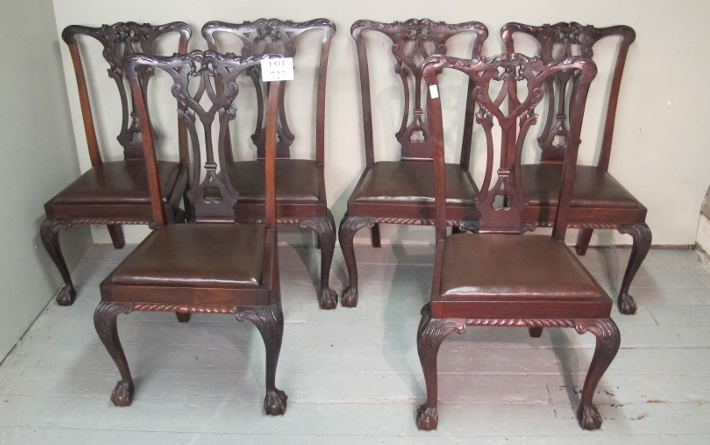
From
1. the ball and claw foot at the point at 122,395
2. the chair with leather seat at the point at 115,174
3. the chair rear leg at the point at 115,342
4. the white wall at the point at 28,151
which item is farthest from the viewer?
the chair with leather seat at the point at 115,174

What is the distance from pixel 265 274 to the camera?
1.84 metres

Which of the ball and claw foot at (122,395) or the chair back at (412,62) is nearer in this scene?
the ball and claw foot at (122,395)

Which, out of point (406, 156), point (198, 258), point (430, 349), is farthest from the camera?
point (406, 156)

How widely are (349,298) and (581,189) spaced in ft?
3.10

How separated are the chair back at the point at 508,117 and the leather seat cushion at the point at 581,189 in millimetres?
212

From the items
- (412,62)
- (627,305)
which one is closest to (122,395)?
(412,62)

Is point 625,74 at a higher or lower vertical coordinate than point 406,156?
higher

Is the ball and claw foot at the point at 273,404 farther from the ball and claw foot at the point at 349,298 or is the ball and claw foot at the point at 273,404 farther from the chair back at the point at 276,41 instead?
the chair back at the point at 276,41

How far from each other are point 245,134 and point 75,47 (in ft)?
2.38

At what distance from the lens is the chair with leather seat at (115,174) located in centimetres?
231

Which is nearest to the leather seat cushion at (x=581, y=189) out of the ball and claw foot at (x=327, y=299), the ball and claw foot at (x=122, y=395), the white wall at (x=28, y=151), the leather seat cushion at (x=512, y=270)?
the leather seat cushion at (x=512, y=270)

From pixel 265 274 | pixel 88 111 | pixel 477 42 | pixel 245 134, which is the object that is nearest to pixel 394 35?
pixel 477 42

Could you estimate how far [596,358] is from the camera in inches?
70.2

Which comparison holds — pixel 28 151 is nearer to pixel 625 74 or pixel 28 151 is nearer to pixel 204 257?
pixel 204 257
